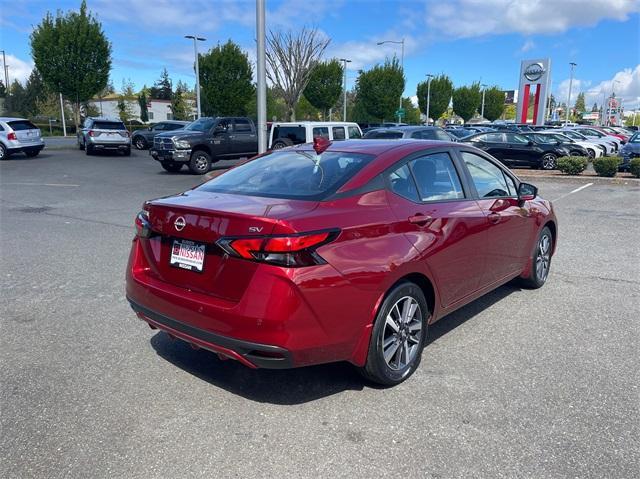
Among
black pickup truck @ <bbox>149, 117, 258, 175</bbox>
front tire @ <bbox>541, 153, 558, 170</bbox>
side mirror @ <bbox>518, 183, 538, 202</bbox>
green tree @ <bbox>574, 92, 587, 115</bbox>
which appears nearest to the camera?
side mirror @ <bbox>518, 183, 538, 202</bbox>

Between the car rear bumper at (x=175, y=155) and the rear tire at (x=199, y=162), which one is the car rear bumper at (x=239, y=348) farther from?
the rear tire at (x=199, y=162)

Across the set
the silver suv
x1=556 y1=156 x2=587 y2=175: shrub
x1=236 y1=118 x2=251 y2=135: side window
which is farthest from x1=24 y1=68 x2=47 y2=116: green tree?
x1=556 y1=156 x2=587 y2=175: shrub

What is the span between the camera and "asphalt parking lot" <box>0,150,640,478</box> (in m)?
2.75

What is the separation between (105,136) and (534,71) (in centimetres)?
3438

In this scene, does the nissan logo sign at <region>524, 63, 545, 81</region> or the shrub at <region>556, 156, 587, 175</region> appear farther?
the nissan logo sign at <region>524, 63, 545, 81</region>

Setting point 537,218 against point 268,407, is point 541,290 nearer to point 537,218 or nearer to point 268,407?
point 537,218

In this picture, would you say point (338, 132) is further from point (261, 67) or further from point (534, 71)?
point (534, 71)

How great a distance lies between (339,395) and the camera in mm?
3439

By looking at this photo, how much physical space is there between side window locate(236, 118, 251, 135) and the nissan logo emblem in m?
17.4

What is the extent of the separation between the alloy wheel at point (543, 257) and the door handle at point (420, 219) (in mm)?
2455

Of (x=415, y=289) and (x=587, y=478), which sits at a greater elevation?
(x=415, y=289)

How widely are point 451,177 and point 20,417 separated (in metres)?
3.45

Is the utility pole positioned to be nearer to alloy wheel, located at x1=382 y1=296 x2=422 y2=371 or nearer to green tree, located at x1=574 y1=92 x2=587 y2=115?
alloy wheel, located at x1=382 y1=296 x2=422 y2=371

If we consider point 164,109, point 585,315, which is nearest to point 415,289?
point 585,315
